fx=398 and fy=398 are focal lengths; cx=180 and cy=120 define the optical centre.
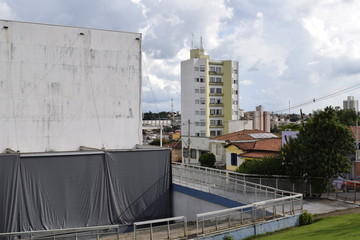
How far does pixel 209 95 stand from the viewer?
247 feet

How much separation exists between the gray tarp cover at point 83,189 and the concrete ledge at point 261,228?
10.2m

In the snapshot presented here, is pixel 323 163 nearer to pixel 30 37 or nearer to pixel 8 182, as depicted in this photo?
pixel 8 182

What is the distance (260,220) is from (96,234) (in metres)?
7.14

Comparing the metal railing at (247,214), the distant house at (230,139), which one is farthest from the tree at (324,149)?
the distant house at (230,139)

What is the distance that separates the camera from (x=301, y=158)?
23.7 m

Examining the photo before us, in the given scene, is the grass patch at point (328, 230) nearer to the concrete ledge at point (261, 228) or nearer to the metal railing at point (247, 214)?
the concrete ledge at point (261, 228)

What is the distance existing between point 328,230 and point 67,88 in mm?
19735

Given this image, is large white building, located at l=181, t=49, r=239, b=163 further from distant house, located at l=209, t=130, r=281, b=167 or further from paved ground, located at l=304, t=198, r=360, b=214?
paved ground, located at l=304, t=198, r=360, b=214

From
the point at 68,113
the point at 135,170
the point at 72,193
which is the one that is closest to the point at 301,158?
the point at 135,170

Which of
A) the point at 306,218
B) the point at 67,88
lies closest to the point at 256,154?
the point at 67,88

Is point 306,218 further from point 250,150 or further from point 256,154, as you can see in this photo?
point 250,150

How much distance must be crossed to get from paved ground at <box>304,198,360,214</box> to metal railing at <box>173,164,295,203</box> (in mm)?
1285

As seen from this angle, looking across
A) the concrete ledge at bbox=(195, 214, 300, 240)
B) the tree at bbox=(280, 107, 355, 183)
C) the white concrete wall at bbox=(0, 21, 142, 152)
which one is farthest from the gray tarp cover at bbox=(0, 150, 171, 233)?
the concrete ledge at bbox=(195, 214, 300, 240)

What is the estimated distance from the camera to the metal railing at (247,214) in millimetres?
16203
